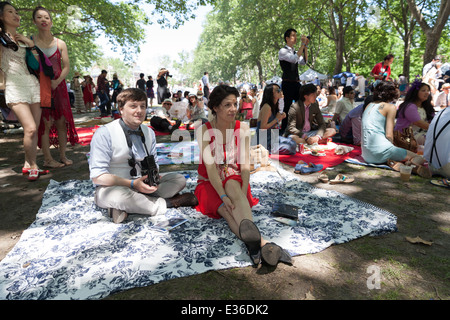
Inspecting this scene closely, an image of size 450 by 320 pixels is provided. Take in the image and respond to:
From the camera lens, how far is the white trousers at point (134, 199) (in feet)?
9.34

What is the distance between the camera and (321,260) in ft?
7.54

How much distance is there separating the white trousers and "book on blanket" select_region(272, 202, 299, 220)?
121 cm

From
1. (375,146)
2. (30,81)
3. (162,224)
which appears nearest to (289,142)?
(375,146)

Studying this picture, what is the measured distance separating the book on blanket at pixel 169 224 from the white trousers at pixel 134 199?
220mm

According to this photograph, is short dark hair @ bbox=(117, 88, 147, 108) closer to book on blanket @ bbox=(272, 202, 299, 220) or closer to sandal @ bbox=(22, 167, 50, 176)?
book on blanket @ bbox=(272, 202, 299, 220)

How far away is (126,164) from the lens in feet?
9.64

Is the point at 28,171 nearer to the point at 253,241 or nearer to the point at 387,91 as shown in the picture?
the point at 253,241

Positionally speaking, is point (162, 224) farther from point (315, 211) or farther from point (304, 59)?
point (304, 59)

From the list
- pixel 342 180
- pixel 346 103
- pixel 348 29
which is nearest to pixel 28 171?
pixel 342 180

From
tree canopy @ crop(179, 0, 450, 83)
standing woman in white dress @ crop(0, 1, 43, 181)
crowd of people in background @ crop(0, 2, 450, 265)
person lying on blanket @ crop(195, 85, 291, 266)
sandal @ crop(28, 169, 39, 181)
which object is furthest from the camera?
tree canopy @ crop(179, 0, 450, 83)

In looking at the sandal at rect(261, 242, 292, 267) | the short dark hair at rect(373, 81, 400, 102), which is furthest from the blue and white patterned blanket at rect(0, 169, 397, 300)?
the short dark hair at rect(373, 81, 400, 102)

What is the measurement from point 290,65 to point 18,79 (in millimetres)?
5709

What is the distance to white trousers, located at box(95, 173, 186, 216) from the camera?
9.34 ft

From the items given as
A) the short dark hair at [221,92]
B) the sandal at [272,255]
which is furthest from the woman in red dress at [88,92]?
the sandal at [272,255]
